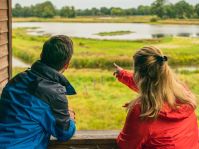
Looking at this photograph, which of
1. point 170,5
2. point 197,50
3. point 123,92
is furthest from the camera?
point 170,5

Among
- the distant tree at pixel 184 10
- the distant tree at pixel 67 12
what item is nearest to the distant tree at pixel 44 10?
the distant tree at pixel 67 12

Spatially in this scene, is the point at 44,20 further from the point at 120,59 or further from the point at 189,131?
the point at 189,131

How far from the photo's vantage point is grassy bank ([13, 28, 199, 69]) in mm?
18828

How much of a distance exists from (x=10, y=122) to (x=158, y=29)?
32.4m

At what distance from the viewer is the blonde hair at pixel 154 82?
195 cm

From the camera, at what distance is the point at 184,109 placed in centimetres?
201

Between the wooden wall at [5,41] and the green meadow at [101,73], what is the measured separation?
12.9 ft

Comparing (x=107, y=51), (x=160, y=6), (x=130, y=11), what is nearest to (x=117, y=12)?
(x=130, y=11)

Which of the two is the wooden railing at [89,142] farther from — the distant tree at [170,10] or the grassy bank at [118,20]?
the grassy bank at [118,20]

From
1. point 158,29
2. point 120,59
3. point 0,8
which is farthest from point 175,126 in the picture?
point 158,29

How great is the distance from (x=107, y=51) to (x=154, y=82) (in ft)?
64.2

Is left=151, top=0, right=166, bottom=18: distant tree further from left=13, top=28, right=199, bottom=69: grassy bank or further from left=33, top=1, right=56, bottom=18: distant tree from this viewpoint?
left=33, top=1, right=56, bottom=18: distant tree

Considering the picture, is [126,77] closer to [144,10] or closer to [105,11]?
[105,11]

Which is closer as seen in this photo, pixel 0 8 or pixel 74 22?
pixel 0 8
